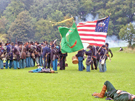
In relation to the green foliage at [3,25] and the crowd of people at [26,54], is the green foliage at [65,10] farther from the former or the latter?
the crowd of people at [26,54]

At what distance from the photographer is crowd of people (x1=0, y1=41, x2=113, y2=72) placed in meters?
16.0

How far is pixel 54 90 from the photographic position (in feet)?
31.2

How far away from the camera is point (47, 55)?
17.0 m

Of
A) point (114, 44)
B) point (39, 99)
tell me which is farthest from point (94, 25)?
point (114, 44)

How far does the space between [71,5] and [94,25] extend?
5928 centimetres

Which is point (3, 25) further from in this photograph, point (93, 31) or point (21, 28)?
point (93, 31)

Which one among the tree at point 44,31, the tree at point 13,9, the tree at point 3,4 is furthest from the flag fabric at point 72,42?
the tree at point 3,4

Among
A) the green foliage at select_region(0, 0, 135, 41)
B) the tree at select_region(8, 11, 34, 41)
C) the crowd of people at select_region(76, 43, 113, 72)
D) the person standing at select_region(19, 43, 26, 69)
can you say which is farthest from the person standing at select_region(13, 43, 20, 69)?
the green foliage at select_region(0, 0, 135, 41)

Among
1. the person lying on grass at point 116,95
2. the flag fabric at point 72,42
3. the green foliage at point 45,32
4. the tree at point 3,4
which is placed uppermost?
the tree at point 3,4

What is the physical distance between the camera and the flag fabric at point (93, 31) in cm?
1628

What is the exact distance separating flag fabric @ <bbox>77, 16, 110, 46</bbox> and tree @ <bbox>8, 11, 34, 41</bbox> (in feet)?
164

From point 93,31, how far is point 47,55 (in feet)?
11.5

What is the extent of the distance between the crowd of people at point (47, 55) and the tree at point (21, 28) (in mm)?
47013

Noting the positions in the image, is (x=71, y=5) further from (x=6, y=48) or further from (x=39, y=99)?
(x=39, y=99)
